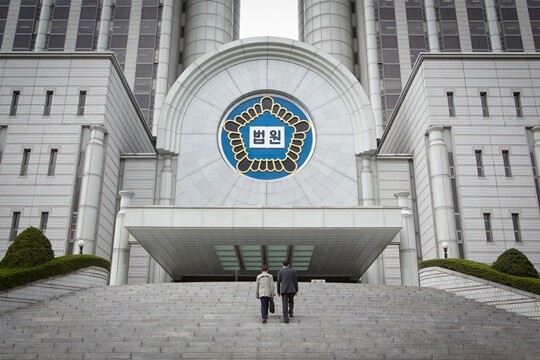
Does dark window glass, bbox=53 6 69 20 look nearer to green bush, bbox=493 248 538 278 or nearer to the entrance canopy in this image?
the entrance canopy

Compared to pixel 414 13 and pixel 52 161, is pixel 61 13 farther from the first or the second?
pixel 414 13

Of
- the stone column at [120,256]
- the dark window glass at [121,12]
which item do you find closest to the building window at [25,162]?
the stone column at [120,256]

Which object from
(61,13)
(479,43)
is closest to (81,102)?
(61,13)

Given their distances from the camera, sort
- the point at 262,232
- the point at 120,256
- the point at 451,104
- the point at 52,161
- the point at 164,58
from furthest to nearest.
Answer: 1. the point at 164,58
2. the point at 451,104
3. the point at 52,161
4. the point at 120,256
5. the point at 262,232

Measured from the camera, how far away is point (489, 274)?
67.7 ft

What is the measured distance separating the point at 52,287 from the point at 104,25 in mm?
34703

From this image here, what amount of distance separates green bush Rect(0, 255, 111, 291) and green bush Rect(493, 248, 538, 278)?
49.7 ft

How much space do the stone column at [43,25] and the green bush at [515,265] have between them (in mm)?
41958

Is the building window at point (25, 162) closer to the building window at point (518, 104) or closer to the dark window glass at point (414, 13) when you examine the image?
the building window at point (518, 104)

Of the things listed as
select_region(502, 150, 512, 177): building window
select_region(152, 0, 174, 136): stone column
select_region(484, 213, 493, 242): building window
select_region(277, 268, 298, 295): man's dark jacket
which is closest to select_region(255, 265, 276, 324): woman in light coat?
select_region(277, 268, 298, 295): man's dark jacket

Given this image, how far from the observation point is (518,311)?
63.4ft

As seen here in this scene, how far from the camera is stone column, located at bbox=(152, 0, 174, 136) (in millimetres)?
48156

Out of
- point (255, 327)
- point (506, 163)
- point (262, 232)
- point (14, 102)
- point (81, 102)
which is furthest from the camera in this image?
point (81, 102)

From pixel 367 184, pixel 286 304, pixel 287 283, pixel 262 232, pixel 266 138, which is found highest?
pixel 266 138
